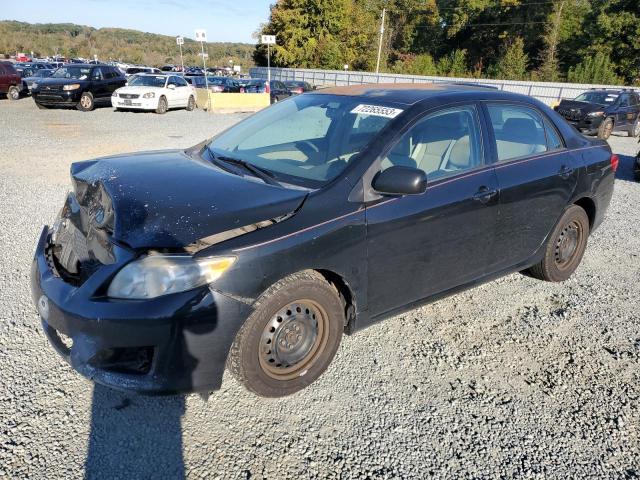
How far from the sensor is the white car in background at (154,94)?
18.0m

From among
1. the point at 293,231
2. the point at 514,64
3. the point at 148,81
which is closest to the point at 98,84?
the point at 148,81

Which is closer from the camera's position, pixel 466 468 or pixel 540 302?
pixel 466 468

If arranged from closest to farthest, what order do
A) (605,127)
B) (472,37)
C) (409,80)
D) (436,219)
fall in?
(436,219) < (605,127) < (409,80) < (472,37)

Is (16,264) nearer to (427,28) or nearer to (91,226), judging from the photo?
(91,226)

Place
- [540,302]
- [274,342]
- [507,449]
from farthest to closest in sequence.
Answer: [540,302]
[274,342]
[507,449]

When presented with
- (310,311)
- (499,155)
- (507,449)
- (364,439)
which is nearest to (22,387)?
(310,311)

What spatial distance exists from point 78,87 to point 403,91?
17853 millimetres

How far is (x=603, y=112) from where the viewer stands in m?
14.9

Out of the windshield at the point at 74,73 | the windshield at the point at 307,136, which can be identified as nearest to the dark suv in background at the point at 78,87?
the windshield at the point at 74,73

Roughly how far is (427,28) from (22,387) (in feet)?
230

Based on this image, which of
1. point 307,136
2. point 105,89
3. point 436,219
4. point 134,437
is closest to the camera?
point 134,437

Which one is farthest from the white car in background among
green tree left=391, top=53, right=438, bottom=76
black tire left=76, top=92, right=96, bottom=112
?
green tree left=391, top=53, right=438, bottom=76

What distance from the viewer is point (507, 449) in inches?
95.3

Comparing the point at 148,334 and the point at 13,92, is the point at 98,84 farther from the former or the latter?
the point at 148,334
